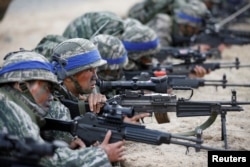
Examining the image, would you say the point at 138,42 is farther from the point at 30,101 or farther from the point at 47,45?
the point at 30,101

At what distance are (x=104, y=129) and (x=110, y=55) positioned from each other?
2468mm

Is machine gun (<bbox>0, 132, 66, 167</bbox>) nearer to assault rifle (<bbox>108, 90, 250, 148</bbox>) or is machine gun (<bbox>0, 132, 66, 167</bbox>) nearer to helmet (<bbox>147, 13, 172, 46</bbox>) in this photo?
assault rifle (<bbox>108, 90, 250, 148</bbox>)

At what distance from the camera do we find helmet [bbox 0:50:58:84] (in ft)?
13.6

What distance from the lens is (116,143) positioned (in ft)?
14.6

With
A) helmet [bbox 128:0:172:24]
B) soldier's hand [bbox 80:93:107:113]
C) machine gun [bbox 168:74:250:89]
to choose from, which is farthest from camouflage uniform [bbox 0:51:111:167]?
helmet [bbox 128:0:172:24]

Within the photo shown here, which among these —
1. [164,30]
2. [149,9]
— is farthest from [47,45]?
[149,9]

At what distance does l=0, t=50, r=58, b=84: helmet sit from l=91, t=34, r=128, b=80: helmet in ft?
8.73

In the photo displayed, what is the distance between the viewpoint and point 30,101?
416 centimetres

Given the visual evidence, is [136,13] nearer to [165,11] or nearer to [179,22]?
[165,11]

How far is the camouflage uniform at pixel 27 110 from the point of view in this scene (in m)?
4.00

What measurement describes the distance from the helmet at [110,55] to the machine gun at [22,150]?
132 inches

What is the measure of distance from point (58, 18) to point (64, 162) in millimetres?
15656

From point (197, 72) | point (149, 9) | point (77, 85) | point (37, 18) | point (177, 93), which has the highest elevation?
point (149, 9)

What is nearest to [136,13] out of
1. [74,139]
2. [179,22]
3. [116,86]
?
[179,22]
